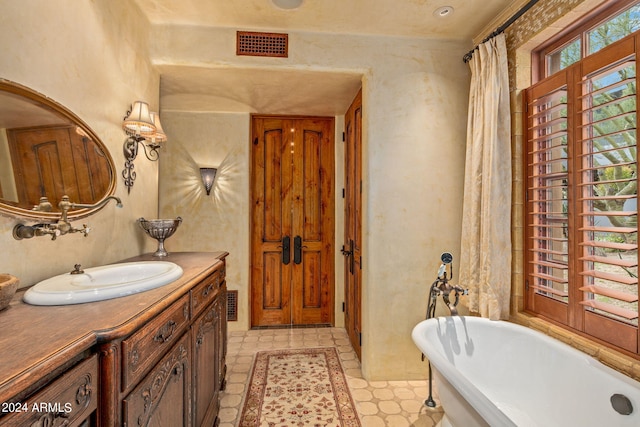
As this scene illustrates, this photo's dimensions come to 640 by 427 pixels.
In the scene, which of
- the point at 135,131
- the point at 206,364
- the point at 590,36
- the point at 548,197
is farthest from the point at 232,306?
the point at 590,36

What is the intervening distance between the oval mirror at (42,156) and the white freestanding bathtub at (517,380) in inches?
72.2

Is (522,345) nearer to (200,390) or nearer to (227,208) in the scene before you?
(200,390)

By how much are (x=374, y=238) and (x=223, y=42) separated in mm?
1861

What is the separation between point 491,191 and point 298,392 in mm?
1938

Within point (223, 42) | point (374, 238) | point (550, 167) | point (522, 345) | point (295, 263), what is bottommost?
point (522, 345)

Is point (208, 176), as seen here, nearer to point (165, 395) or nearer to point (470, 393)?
point (165, 395)

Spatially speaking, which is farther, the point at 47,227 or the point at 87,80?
the point at 87,80

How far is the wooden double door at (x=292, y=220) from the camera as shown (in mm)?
3307

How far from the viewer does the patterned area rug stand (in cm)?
183

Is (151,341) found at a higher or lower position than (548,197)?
lower

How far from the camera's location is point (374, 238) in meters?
2.25

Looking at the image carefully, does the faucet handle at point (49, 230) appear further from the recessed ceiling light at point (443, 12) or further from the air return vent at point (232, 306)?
the recessed ceiling light at point (443, 12)

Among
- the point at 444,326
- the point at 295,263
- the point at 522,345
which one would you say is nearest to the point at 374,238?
the point at 444,326

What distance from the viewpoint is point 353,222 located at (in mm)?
2803
